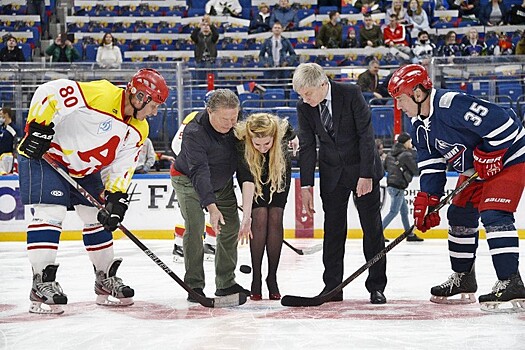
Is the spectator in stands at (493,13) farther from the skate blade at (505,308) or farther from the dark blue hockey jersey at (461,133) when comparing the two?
the skate blade at (505,308)

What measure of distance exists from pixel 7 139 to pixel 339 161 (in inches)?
219

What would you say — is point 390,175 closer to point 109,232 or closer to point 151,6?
point 109,232

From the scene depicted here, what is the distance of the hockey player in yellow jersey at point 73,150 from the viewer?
14.3ft

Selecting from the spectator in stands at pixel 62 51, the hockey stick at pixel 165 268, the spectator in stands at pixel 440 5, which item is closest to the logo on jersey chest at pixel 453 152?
the hockey stick at pixel 165 268

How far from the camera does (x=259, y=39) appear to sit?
515 inches

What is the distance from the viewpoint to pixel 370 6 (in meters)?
A: 13.4

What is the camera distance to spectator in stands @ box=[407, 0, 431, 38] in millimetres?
12789

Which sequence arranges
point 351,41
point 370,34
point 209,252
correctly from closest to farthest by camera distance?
point 209,252 < point 370,34 < point 351,41

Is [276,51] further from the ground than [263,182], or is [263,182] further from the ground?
[276,51]

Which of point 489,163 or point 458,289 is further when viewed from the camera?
point 458,289

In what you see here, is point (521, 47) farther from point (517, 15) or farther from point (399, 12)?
point (399, 12)

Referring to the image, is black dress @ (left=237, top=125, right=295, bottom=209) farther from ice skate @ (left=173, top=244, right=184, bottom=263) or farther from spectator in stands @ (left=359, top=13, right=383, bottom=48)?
spectator in stands @ (left=359, top=13, right=383, bottom=48)

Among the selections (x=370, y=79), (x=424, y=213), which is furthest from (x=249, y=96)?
(x=424, y=213)

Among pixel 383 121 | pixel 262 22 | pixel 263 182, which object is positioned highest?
pixel 262 22
